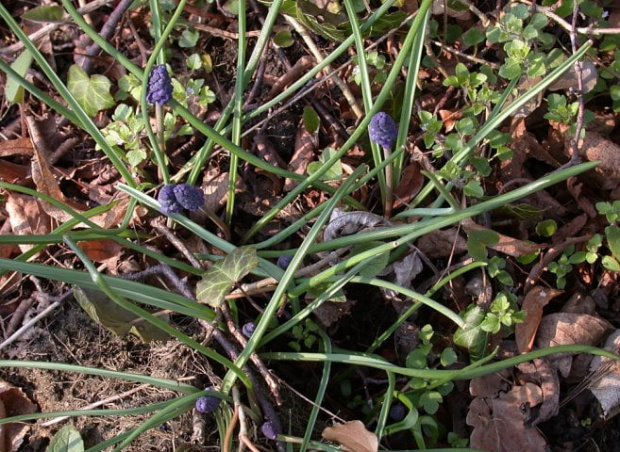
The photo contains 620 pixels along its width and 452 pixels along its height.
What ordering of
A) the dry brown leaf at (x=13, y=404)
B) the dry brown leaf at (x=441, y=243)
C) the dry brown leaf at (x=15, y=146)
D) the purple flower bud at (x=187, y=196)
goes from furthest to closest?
the dry brown leaf at (x=15, y=146) < the dry brown leaf at (x=441, y=243) < the dry brown leaf at (x=13, y=404) < the purple flower bud at (x=187, y=196)

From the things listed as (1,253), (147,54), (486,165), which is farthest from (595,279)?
(1,253)

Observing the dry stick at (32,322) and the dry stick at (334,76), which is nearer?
the dry stick at (32,322)

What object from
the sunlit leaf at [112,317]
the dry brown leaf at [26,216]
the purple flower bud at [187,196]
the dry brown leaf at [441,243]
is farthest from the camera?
the dry brown leaf at [26,216]

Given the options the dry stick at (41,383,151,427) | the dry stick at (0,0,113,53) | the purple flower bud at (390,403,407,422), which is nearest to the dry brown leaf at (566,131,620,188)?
the purple flower bud at (390,403,407,422)

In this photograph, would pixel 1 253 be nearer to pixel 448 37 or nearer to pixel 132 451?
pixel 132 451

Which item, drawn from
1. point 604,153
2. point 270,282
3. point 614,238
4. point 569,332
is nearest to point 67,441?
point 270,282

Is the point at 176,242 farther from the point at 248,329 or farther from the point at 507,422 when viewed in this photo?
the point at 507,422

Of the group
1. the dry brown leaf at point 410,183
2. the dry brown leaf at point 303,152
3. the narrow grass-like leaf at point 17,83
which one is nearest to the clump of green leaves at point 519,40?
the dry brown leaf at point 410,183

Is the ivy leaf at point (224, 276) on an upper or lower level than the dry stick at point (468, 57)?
lower

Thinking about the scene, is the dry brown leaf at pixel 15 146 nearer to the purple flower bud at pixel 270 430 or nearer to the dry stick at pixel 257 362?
the dry stick at pixel 257 362
